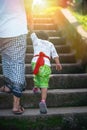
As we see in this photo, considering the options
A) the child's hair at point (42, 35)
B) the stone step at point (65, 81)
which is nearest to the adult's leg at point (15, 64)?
the child's hair at point (42, 35)

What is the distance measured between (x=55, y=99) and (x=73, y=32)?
217 cm

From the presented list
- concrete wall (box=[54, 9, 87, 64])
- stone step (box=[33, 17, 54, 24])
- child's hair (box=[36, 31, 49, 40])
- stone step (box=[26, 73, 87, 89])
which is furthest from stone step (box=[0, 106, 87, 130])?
stone step (box=[33, 17, 54, 24])

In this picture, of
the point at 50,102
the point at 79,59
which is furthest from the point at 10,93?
the point at 79,59

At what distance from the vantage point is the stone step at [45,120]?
19.9 ft

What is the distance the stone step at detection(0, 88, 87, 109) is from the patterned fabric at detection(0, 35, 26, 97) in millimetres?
384

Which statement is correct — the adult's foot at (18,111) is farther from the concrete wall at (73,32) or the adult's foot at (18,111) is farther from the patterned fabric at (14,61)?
the concrete wall at (73,32)

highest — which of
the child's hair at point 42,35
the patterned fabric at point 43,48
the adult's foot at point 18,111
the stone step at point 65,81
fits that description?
the child's hair at point 42,35

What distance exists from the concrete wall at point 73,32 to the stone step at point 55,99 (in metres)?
A: 1.09

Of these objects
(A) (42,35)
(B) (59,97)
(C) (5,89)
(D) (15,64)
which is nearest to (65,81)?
(B) (59,97)

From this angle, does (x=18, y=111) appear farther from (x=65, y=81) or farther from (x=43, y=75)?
(x=65, y=81)

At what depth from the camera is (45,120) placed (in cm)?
614

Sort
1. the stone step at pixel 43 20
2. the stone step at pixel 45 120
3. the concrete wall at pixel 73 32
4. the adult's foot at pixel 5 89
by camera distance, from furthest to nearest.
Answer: the stone step at pixel 43 20
the concrete wall at pixel 73 32
the adult's foot at pixel 5 89
the stone step at pixel 45 120

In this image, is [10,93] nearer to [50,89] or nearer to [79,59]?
[50,89]

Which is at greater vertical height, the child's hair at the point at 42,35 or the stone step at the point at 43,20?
the child's hair at the point at 42,35
